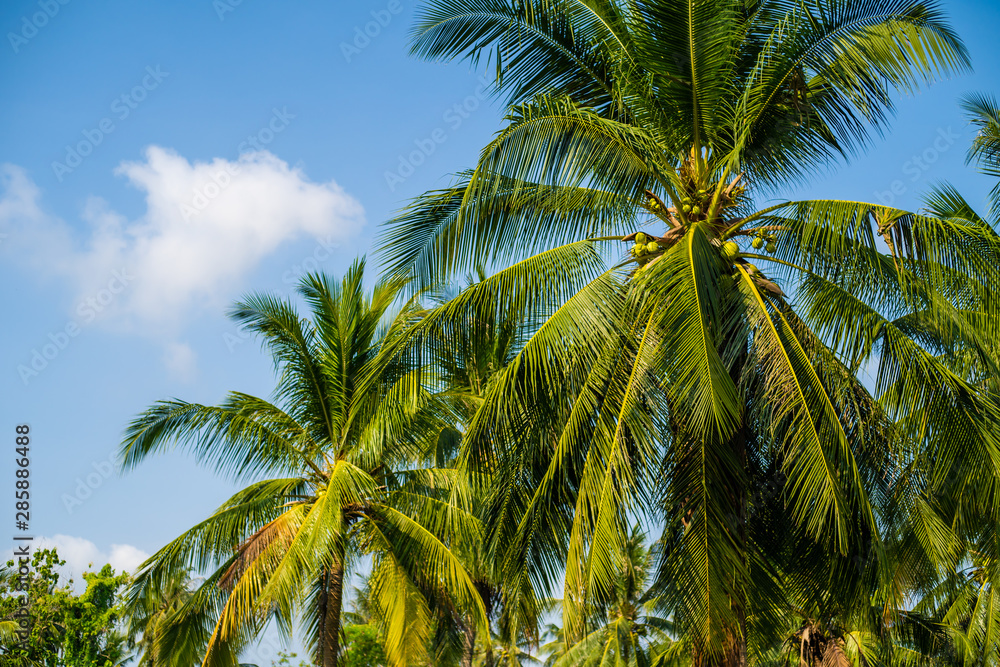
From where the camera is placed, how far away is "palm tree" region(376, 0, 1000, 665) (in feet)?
24.2

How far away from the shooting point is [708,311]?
742 cm

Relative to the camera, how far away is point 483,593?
16172mm

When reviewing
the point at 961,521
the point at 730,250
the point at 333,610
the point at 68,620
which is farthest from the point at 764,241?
the point at 68,620

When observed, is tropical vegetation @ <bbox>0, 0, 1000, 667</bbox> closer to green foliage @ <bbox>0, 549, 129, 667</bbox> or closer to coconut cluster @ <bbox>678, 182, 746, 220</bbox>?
coconut cluster @ <bbox>678, 182, 746, 220</bbox>

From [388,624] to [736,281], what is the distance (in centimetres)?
724

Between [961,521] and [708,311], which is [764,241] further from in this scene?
[961,521]

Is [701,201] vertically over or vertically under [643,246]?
over

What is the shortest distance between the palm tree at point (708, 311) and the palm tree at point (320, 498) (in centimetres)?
275

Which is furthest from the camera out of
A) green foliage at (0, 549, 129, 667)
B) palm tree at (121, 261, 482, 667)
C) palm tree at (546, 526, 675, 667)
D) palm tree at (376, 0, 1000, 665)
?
palm tree at (546, 526, 675, 667)

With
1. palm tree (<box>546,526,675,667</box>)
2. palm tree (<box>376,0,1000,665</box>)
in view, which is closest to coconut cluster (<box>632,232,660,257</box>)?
palm tree (<box>376,0,1000,665</box>)

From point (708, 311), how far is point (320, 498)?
6.99 metres

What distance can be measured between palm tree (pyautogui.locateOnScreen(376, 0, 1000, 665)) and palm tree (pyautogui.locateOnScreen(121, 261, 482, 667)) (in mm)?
2747

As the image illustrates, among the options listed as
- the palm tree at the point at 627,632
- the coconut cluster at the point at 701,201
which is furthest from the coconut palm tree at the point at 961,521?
the palm tree at the point at 627,632

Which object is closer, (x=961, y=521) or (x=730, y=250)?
(x=730, y=250)
